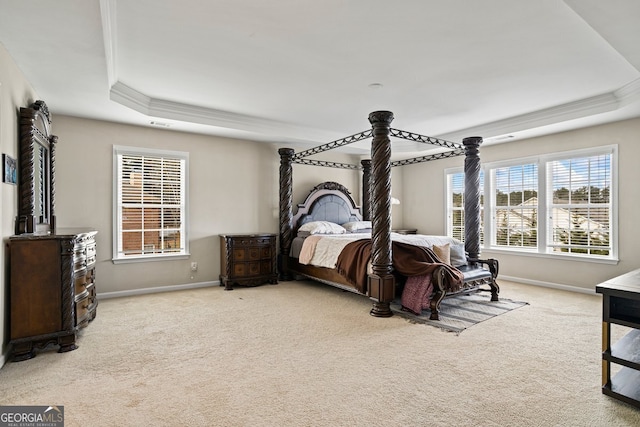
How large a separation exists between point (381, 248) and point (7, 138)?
12.1ft

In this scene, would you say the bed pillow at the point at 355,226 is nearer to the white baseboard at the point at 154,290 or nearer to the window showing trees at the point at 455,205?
the window showing trees at the point at 455,205

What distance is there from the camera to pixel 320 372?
2.57m

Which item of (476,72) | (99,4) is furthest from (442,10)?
(99,4)

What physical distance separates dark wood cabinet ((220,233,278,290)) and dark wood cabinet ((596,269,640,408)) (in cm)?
442

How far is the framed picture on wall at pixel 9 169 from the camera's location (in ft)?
9.19

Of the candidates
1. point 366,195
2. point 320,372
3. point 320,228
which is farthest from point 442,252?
point 366,195

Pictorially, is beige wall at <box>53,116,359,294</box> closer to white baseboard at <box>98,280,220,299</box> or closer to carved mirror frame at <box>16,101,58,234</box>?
white baseboard at <box>98,280,220,299</box>

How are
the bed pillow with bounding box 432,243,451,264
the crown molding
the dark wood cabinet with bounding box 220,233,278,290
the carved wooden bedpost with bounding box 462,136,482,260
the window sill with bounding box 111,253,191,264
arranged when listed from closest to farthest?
→ the crown molding < the bed pillow with bounding box 432,243,451,264 < the window sill with bounding box 111,253,191,264 < the carved wooden bedpost with bounding box 462,136,482,260 < the dark wood cabinet with bounding box 220,233,278,290

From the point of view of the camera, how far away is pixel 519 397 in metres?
2.21

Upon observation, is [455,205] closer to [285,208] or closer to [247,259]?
[285,208]

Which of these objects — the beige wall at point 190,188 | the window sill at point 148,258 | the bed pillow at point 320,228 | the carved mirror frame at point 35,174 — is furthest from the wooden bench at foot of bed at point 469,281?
the carved mirror frame at point 35,174

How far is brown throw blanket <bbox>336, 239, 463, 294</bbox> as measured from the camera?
13.1ft

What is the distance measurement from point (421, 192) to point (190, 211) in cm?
495

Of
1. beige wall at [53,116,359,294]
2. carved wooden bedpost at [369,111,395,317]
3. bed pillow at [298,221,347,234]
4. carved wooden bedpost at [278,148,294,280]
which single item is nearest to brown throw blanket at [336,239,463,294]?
carved wooden bedpost at [369,111,395,317]
